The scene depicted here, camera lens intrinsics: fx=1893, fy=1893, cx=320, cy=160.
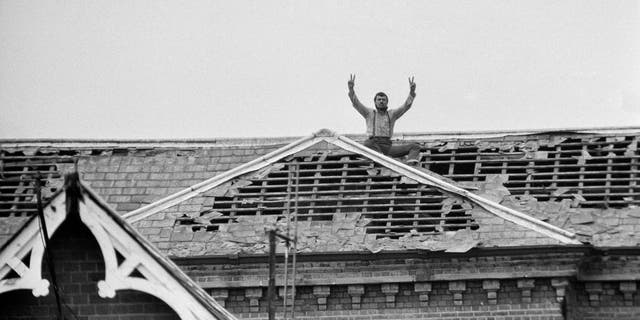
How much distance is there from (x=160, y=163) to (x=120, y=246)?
62.2 feet

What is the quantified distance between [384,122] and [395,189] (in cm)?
197

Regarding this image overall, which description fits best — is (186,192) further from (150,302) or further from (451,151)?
(150,302)

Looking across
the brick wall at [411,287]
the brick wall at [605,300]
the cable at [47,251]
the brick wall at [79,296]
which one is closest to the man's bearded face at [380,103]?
the brick wall at [411,287]

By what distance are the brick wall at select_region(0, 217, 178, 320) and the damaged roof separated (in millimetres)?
14217

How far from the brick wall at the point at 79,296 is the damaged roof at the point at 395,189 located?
46.6 ft

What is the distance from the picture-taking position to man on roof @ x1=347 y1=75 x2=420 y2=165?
3191cm

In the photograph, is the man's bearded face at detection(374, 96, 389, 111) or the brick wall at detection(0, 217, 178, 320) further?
the man's bearded face at detection(374, 96, 389, 111)

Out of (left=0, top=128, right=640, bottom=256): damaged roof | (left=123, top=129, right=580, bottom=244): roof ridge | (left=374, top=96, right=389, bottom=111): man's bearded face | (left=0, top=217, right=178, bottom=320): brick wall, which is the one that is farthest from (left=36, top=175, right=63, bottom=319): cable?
(left=374, top=96, right=389, bottom=111): man's bearded face

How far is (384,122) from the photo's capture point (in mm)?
32062

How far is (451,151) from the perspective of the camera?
106ft

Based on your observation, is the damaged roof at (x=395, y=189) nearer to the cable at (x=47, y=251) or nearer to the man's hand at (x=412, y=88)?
the man's hand at (x=412, y=88)

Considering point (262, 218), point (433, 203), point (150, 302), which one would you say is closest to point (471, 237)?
point (433, 203)

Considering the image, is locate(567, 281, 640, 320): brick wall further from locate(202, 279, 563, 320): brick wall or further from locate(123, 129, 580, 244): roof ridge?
locate(123, 129, 580, 244): roof ridge

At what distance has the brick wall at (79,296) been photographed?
1478 cm
